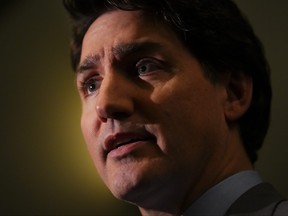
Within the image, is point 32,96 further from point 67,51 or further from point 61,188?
point 61,188

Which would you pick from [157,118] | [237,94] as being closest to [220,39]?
[237,94]

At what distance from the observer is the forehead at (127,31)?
2.79 feet

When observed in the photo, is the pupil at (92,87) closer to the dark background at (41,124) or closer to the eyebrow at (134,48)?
the eyebrow at (134,48)

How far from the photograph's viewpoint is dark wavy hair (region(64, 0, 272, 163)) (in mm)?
874

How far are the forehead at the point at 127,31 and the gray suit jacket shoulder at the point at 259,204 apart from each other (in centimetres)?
35

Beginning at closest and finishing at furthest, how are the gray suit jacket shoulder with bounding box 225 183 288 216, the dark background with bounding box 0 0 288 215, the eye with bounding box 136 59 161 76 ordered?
the gray suit jacket shoulder with bounding box 225 183 288 216 < the eye with bounding box 136 59 161 76 < the dark background with bounding box 0 0 288 215

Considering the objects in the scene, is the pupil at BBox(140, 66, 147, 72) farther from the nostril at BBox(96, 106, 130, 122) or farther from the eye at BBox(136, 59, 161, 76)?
the nostril at BBox(96, 106, 130, 122)

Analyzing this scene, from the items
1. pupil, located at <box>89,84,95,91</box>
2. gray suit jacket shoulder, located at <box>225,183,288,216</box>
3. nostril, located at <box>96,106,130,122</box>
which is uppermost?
pupil, located at <box>89,84,95,91</box>

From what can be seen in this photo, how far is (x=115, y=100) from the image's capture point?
78cm

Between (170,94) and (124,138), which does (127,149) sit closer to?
(124,138)

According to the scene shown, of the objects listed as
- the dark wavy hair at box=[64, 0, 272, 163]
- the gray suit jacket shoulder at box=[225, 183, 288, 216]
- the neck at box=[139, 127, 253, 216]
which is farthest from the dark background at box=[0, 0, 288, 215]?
the gray suit jacket shoulder at box=[225, 183, 288, 216]

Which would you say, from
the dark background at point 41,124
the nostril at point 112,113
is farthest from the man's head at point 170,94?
the dark background at point 41,124

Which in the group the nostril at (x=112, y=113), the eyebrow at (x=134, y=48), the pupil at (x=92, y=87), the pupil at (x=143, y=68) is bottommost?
the nostril at (x=112, y=113)

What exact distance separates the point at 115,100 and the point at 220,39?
0.29 meters
